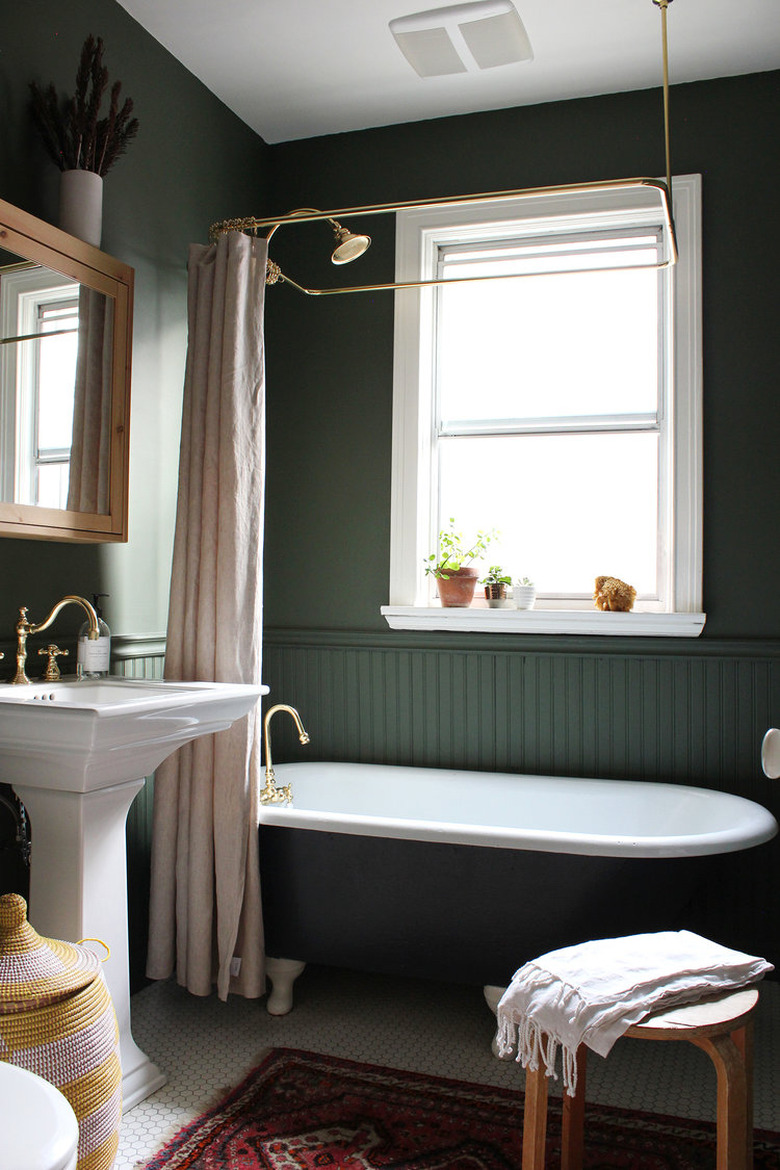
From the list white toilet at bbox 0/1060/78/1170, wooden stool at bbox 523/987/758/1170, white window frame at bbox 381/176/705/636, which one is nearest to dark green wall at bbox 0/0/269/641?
white window frame at bbox 381/176/705/636

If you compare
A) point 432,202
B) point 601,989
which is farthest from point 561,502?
point 601,989

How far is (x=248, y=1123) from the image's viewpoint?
2053mm

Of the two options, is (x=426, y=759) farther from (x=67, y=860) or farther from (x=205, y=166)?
(x=205, y=166)

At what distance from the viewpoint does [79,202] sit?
2.42 m

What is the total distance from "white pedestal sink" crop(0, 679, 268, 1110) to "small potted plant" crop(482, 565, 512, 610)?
1.23 m

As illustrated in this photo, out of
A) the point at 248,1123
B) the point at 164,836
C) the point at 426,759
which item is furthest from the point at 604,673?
the point at 248,1123

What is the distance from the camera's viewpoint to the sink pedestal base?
204cm

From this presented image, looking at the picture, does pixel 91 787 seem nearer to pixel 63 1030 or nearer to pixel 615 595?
pixel 63 1030

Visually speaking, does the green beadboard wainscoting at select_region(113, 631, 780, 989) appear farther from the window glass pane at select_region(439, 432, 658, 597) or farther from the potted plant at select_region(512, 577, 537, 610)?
the window glass pane at select_region(439, 432, 658, 597)

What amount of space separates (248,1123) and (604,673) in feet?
5.61

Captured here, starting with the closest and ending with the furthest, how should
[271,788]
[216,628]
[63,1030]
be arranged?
[63,1030] < [216,628] < [271,788]

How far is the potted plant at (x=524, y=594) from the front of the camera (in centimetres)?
322

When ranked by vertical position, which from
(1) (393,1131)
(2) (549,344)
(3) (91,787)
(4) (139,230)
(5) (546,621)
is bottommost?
(1) (393,1131)

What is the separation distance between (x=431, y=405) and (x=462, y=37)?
1.20 metres
